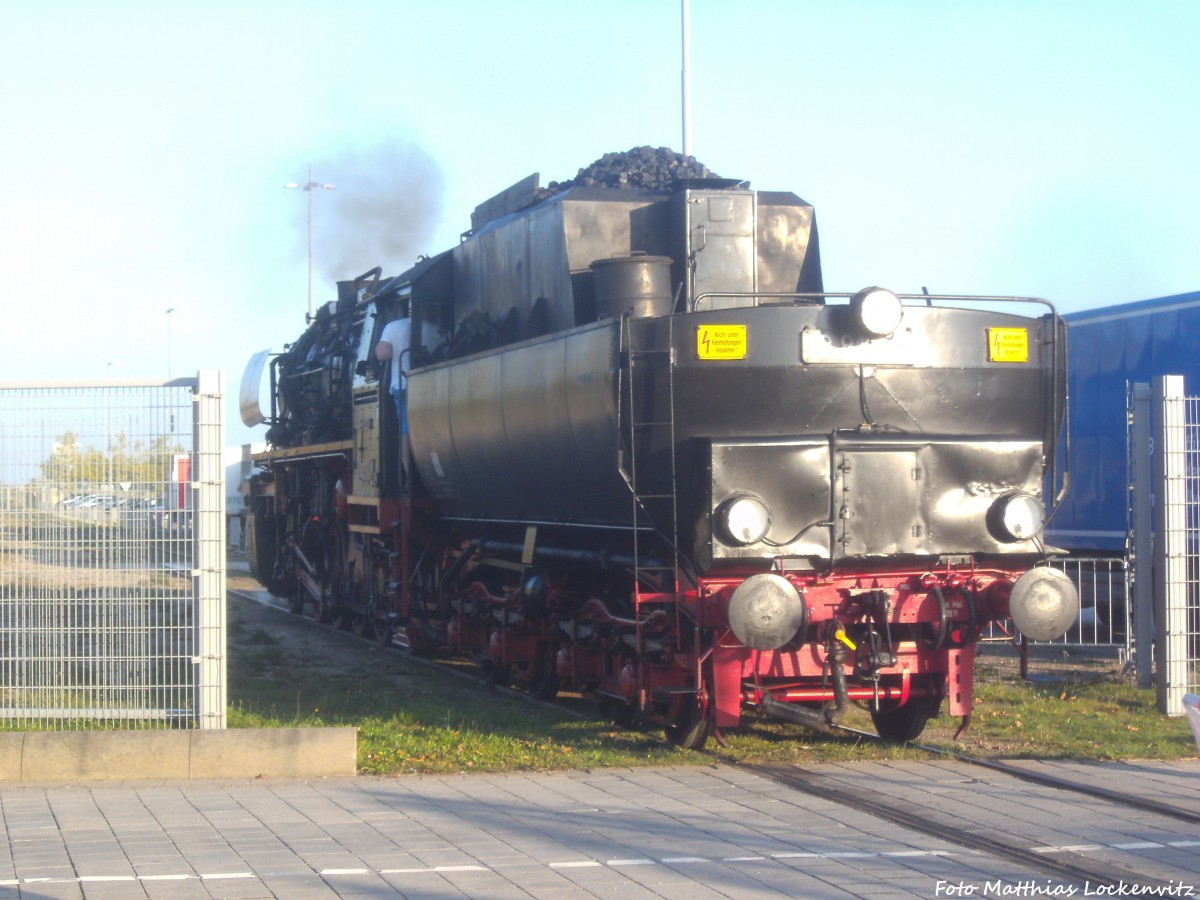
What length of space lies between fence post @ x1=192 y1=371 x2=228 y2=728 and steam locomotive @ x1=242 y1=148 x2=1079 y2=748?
2.23 metres

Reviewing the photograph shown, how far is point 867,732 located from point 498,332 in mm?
4500

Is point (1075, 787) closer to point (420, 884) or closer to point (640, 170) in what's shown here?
point (420, 884)

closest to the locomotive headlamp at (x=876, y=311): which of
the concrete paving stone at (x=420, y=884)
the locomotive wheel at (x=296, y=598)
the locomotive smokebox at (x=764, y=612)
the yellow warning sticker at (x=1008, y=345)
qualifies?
the yellow warning sticker at (x=1008, y=345)

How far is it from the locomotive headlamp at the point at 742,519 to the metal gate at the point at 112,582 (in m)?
3.11

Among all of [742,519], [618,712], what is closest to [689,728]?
[618,712]

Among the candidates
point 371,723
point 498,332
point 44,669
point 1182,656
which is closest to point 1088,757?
point 1182,656

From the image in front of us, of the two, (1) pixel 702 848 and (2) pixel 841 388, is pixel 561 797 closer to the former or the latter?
(1) pixel 702 848

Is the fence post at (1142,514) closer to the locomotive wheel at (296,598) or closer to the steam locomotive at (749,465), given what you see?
the steam locomotive at (749,465)

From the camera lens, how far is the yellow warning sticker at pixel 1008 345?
8.94 m

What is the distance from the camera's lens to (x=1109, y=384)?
16531 mm

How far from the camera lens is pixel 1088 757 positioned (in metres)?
9.02

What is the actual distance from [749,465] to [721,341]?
773 mm

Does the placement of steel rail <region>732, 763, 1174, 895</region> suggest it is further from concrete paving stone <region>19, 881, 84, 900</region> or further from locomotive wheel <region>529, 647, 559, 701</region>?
concrete paving stone <region>19, 881, 84, 900</region>

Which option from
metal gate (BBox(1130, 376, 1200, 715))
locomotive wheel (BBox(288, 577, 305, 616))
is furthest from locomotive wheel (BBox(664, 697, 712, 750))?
locomotive wheel (BBox(288, 577, 305, 616))
